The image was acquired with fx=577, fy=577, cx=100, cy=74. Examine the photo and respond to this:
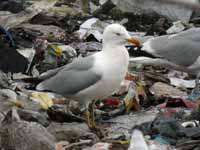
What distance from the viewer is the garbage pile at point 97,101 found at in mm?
3490

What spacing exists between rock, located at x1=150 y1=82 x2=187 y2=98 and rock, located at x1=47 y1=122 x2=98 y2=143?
4.27 ft

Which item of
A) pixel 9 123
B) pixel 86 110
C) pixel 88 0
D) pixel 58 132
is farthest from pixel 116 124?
pixel 88 0

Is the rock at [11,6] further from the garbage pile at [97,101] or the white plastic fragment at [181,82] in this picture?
the white plastic fragment at [181,82]

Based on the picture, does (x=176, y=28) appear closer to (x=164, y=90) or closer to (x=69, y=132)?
(x=164, y=90)

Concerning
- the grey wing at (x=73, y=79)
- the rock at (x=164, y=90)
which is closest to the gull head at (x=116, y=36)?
the grey wing at (x=73, y=79)

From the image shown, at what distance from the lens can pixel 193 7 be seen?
0.74 meters

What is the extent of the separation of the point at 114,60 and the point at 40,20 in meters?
3.73

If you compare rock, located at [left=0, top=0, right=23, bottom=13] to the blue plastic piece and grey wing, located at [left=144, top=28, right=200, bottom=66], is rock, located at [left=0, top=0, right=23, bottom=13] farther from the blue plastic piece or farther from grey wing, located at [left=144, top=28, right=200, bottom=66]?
grey wing, located at [left=144, top=28, right=200, bottom=66]

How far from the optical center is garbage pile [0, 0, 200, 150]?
3490 mm

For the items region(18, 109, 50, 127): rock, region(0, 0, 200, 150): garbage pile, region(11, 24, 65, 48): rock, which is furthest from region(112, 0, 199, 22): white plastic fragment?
region(18, 109, 50, 127): rock

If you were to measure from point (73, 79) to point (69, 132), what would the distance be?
62cm

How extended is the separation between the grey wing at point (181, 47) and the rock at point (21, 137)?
2.78m

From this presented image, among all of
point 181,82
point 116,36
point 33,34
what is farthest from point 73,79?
point 33,34

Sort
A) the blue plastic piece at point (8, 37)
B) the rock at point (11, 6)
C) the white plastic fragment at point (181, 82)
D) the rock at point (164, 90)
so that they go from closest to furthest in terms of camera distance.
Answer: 1. the rock at point (164, 90)
2. the white plastic fragment at point (181, 82)
3. the blue plastic piece at point (8, 37)
4. the rock at point (11, 6)
